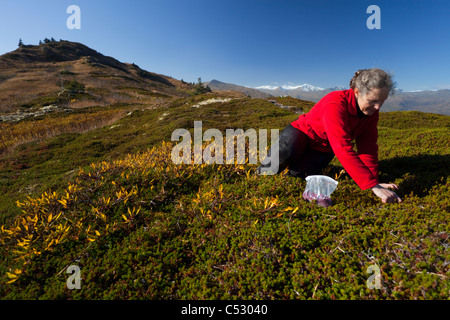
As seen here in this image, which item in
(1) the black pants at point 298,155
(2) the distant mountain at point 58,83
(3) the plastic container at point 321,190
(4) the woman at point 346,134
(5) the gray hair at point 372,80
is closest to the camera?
(5) the gray hair at point 372,80

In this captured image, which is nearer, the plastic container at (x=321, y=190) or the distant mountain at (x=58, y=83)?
the plastic container at (x=321, y=190)

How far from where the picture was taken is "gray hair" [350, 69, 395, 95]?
2.78 meters

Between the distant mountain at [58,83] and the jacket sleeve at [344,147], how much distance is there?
37730 millimetres

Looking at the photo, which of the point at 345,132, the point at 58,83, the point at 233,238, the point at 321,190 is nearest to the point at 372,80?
the point at 345,132

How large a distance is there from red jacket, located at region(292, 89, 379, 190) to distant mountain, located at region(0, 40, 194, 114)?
37305 mm

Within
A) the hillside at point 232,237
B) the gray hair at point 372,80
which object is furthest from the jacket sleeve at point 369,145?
the gray hair at point 372,80

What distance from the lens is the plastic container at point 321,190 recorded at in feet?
11.7

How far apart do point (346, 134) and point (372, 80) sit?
817 millimetres

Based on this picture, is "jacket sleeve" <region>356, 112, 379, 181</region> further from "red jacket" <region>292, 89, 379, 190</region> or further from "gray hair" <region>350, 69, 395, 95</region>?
"gray hair" <region>350, 69, 395, 95</region>

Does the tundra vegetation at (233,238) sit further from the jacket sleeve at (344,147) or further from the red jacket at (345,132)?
the red jacket at (345,132)

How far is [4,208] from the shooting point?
19.5ft

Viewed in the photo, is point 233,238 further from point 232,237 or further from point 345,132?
point 345,132

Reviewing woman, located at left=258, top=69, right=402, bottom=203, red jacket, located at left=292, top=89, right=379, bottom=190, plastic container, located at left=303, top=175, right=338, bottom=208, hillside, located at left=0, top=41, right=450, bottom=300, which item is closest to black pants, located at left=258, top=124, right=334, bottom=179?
woman, located at left=258, top=69, right=402, bottom=203

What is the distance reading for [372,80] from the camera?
111 inches
